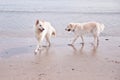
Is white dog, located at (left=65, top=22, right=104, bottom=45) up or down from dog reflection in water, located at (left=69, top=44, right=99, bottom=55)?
up

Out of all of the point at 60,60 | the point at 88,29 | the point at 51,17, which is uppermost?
the point at 51,17

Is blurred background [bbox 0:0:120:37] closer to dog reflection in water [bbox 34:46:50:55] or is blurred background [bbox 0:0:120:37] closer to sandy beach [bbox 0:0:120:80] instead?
sandy beach [bbox 0:0:120:80]

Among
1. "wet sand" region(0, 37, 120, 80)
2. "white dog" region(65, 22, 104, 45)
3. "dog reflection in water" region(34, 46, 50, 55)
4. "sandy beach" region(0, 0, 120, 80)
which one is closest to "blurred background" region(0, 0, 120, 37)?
"sandy beach" region(0, 0, 120, 80)

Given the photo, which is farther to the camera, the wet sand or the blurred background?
the blurred background

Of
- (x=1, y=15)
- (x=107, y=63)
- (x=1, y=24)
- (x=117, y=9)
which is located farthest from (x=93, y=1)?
(x=107, y=63)

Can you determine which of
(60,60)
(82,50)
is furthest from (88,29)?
(60,60)

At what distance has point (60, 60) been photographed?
7.50 m

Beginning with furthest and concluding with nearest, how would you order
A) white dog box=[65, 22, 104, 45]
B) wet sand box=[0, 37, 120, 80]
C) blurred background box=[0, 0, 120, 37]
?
blurred background box=[0, 0, 120, 37] → white dog box=[65, 22, 104, 45] → wet sand box=[0, 37, 120, 80]

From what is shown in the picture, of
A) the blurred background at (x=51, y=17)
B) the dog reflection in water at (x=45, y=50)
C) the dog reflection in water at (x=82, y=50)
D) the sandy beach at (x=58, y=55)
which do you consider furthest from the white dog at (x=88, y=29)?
the blurred background at (x=51, y=17)

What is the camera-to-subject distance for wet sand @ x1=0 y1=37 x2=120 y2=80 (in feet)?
21.0

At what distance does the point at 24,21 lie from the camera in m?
12.6

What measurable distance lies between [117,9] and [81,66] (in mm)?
9724

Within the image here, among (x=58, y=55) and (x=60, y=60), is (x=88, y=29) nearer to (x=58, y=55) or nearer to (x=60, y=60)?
(x=58, y=55)

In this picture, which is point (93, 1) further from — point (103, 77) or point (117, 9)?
point (103, 77)
